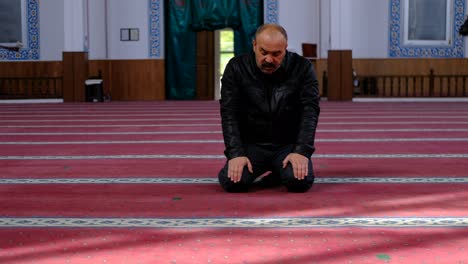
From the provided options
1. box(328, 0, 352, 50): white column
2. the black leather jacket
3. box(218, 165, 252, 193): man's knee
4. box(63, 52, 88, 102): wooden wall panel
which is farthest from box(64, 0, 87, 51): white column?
box(218, 165, 252, 193): man's knee

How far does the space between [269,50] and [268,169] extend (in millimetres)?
551

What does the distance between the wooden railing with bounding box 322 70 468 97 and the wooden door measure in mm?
1925

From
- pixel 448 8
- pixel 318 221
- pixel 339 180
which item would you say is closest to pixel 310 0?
pixel 448 8

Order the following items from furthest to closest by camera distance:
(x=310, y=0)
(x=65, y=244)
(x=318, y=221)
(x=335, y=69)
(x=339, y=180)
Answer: (x=310, y=0) → (x=335, y=69) → (x=339, y=180) → (x=318, y=221) → (x=65, y=244)

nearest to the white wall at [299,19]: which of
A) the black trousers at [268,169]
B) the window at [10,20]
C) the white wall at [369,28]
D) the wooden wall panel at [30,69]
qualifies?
the white wall at [369,28]

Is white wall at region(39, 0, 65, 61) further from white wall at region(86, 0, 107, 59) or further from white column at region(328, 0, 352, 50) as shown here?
white column at region(328, 0, 352, 50)

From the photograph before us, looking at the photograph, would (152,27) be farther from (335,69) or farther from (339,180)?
(339,180)

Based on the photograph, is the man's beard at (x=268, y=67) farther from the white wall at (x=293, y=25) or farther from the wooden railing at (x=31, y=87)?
the wooden railing at (x=31, y=87)

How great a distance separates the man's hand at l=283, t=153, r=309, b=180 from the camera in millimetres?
2713

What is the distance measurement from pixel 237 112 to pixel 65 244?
105 cm

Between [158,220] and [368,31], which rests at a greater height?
[368,31]

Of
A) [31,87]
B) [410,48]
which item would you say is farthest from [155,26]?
[410,48]

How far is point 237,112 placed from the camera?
9.37 ft

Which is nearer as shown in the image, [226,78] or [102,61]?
[226,78]
